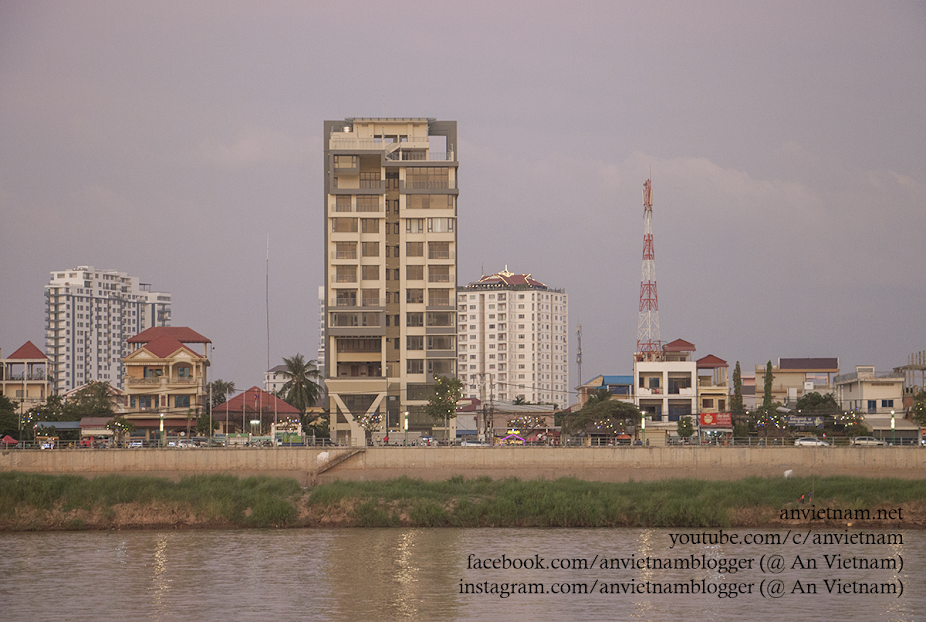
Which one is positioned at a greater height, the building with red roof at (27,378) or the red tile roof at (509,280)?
the red tile roof at (509,280)

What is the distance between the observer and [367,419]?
80.5m

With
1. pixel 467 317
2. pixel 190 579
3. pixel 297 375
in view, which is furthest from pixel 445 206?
pixel 467 317

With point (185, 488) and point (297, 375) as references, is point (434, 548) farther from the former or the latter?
point (297, 375)

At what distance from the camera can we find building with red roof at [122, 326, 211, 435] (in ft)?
274

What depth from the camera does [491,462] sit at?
57.8 m

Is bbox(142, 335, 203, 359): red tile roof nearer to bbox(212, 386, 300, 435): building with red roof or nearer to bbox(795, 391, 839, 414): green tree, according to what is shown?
bbox(212, 386, 300, 435): building with red roof

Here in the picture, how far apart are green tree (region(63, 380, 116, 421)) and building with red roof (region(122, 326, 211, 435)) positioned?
246 inches

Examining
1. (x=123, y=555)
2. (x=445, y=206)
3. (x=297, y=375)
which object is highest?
(x=445, y=206)

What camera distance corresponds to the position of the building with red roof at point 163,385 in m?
Answer: 83.4

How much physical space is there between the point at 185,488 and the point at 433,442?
72.4ft

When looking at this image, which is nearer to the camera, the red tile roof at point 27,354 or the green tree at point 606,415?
the green tree at point 606,415

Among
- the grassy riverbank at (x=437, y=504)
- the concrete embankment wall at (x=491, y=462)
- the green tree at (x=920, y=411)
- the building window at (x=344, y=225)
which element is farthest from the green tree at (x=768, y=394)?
the grassy riverbank at (x=437, y=504)

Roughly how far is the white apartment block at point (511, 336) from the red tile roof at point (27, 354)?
277 ft

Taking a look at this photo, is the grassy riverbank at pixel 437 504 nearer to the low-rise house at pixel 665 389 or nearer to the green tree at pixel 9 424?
the green tree at pixel 9 424
